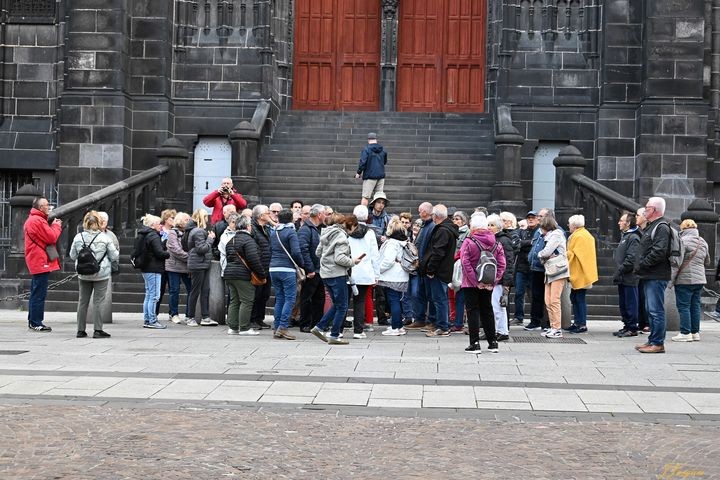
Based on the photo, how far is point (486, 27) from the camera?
→ 28.0 m

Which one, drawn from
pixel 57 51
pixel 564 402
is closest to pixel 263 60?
pixel 57 51

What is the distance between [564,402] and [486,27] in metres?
19.2

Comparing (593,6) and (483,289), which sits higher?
(593,6)

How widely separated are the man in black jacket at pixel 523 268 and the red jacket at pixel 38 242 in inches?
257

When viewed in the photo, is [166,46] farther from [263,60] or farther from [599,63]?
[599,63]

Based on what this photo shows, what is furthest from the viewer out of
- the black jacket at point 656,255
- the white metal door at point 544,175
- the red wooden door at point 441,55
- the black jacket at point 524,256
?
the red wooden door at point 441,55

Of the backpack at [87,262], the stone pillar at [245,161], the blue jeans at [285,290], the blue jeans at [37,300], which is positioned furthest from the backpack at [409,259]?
the stone pillar at [245,161]

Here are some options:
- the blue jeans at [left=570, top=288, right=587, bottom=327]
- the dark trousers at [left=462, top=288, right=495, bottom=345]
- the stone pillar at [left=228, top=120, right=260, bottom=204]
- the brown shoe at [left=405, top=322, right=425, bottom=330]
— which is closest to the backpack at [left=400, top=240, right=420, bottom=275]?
the brown shoe at [left=405, top=322, right=425, bottom=330]

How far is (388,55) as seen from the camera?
28.0 metres

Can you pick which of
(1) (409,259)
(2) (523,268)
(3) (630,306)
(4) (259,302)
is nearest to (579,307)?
(3) (630,306)

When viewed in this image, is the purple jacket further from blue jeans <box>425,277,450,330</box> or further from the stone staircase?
the stone staircase

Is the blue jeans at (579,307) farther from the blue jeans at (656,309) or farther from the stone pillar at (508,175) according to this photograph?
the stone pillar at (508,175)

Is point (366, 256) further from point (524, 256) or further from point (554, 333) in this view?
point (524, 256)

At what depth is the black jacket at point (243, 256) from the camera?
15.3 meters
